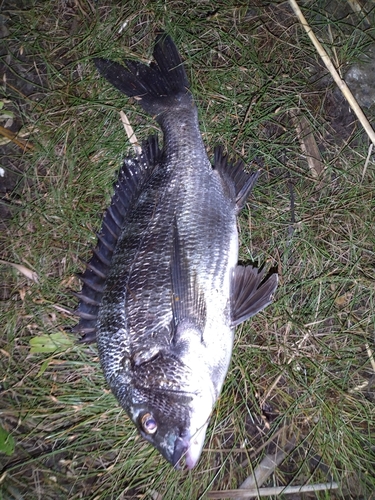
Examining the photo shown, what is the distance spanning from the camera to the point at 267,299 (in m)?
2.49

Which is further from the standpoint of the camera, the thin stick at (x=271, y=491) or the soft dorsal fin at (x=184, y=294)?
the thin stick at (x=271, y=491)

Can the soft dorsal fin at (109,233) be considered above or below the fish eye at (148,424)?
above

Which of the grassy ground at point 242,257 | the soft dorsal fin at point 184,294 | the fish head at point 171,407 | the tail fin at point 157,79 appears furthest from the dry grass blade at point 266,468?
the tail fin at point 157,79

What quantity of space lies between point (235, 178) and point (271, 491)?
2.13 meters

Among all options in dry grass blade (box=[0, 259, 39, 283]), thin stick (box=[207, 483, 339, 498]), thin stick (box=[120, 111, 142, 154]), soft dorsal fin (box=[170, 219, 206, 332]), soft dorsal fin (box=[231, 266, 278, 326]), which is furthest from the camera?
dry grass blade (box=[0, 259, 39, 283])

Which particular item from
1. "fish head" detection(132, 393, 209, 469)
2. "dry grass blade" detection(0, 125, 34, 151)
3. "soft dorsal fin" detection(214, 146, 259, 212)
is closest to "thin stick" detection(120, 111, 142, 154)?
"soft dorsal fin" detection(214, 146, 259, 212)

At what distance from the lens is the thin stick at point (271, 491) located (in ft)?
9.49

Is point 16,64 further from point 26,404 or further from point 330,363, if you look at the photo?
point 330,363

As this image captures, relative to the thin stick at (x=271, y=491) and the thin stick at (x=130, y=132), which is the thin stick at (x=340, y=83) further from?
the thin stick at (x=271, y=491)

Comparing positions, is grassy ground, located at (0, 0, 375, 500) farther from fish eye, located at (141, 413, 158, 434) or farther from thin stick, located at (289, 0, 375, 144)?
fish eye, located at (141, 413, 158, 434)

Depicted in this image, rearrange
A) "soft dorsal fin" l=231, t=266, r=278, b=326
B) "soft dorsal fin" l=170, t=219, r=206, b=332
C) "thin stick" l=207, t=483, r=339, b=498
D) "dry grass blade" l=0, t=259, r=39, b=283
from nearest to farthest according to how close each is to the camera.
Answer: "soft dorsal fin" l=170, t=219, r=206, b=332 < "soft dorsal fin" l=231, t=266, r=278, b=326 < "thin stick" l=207, t=483, r=339, b=498 < "dry grass blade" l=0, t=259, r=39, b=283

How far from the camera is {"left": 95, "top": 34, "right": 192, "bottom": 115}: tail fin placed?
2779 mm

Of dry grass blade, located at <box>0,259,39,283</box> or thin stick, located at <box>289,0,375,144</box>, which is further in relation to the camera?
dry grass blade, located at <box>0,259,39,283</box>

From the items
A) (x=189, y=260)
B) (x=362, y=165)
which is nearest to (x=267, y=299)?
(x=189, y=260)
